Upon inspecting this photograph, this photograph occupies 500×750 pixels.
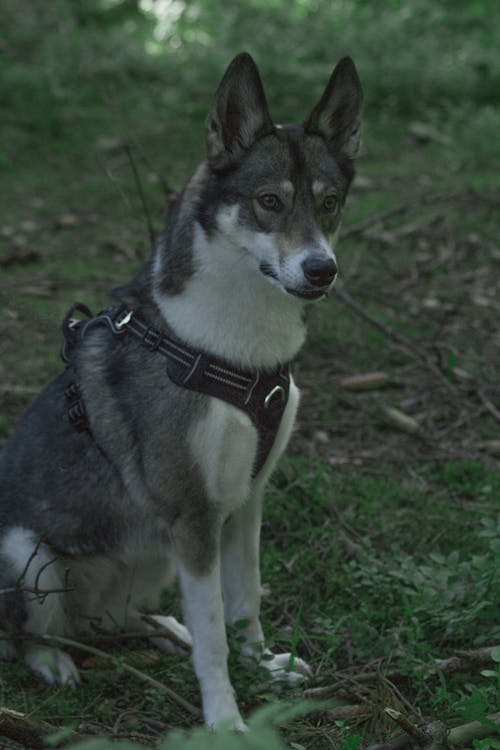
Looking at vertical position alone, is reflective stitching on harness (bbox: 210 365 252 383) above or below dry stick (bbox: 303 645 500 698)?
above

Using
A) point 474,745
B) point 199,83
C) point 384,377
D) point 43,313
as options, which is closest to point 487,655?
point 474,745

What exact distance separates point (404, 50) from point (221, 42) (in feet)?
6.16

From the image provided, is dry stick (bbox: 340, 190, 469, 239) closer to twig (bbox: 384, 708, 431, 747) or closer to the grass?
the grass

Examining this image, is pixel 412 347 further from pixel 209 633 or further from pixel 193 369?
pixel 209 633

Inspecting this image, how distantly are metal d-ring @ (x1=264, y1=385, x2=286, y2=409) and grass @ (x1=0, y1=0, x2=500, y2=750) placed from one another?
2.29 ft

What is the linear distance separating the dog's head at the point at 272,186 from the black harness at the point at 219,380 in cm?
32

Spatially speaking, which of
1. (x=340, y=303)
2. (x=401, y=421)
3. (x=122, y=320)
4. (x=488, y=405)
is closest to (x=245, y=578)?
(x=122, y=320)

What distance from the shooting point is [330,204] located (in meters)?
2.92

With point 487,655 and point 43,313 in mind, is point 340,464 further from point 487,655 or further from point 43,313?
point 43,313

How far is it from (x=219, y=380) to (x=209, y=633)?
0.77 m

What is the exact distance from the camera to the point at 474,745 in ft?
7.54

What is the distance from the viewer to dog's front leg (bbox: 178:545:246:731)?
2854mm

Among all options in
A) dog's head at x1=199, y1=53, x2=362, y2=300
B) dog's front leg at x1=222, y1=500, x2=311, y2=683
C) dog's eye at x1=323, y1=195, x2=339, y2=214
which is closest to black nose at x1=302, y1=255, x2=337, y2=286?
dog's head at x1=199, y1=53, x2=362, y2=300

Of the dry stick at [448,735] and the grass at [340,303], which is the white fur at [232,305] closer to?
the grass at [340,303]
